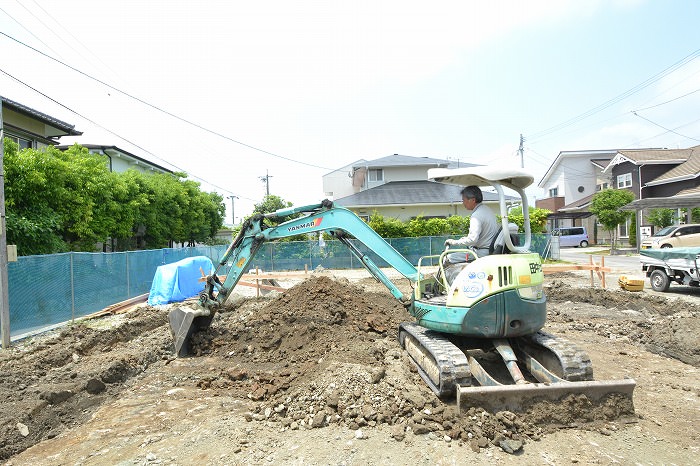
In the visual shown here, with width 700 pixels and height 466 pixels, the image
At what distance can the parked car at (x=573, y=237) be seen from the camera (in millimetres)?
36562

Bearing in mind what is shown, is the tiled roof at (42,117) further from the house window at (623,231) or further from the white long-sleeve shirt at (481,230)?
the house window at (623,231)

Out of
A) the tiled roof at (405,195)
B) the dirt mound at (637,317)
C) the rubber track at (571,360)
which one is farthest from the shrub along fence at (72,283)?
the tiled roof at (405,195)

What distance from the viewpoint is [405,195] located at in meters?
29.7

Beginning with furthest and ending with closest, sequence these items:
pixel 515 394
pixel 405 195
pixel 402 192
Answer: pixel 402 192, pixel 405 195, pixel 515 394

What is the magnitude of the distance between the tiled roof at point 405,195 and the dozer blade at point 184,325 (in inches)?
808

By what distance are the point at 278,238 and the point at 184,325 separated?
1.94 m

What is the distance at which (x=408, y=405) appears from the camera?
4.46 meters

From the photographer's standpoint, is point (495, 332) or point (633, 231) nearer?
point (495, 332)

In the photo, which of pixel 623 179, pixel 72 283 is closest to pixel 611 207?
pixel 623 179

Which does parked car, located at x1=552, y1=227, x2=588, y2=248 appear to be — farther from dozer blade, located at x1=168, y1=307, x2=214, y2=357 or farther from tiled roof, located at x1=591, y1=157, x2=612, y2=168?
dozer blade, located at x1=168, y1=307, x2=214, y2=357

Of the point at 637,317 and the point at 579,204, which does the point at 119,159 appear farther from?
the point at 579,204

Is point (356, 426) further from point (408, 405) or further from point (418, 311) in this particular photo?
point (418, 311)

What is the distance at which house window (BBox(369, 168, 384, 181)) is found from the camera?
109ft

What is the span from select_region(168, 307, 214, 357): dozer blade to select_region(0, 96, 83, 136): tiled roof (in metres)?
12.4
